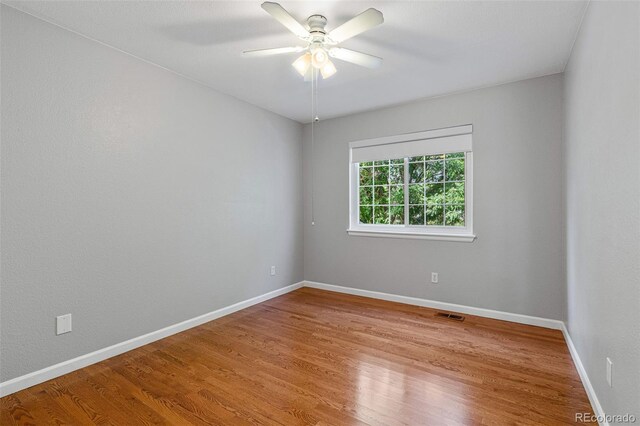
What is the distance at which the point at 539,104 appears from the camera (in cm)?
309

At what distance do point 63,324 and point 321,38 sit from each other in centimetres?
270

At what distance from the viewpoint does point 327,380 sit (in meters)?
2.19

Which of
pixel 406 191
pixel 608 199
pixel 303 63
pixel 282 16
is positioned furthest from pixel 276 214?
pixel 608 199

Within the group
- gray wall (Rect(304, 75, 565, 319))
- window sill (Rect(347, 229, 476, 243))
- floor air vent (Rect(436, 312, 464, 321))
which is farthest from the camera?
window sill (Rect(347, 229, 476, 243))

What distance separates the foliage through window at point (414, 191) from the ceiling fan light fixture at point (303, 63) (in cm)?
206

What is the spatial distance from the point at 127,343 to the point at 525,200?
3.90 m

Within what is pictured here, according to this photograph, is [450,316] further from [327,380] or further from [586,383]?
[327,380]

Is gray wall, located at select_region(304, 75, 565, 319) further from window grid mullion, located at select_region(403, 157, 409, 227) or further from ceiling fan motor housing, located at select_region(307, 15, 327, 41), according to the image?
ceiling fan motor housing, located at select_region(307, 15, 327, 41)

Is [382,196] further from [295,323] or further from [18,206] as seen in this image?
[18,206]

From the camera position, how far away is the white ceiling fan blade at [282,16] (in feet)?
5.59

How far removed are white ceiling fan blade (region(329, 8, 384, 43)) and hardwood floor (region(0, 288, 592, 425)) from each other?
89.0 inches

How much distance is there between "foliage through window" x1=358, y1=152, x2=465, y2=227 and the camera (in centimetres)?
367

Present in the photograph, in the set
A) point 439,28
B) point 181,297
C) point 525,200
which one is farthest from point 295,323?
point 439,28

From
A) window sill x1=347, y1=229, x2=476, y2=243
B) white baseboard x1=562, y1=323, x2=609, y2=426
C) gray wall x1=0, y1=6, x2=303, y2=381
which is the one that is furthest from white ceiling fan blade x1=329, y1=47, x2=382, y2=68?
white baseboard x1=562, y1=323, x2=609, y2=426
